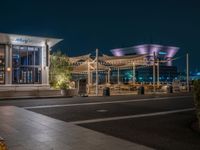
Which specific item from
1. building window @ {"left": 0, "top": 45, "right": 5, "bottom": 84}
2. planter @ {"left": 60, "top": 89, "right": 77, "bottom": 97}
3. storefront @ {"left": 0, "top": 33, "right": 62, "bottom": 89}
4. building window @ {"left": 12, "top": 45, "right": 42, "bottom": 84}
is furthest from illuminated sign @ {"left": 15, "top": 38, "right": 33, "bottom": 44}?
planter @ {"left": 60, "top": 89, "right": 77, "bottom": 97}

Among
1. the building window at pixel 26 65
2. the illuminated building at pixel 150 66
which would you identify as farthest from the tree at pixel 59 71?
the illuminated building at pixel 150 66

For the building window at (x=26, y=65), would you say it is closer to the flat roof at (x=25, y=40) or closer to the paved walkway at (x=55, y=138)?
the flat roof at (x=25, y=40)

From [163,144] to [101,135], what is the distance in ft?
5.71

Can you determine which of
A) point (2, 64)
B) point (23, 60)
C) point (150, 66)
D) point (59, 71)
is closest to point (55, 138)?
point (2, 64)

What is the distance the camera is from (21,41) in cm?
2403

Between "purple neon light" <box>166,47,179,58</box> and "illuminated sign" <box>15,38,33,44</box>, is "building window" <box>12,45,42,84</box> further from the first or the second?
"purple neon light" <box>166,47,179,58</box>

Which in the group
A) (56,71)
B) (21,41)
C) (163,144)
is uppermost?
(21,41)

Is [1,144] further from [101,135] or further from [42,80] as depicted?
[42,80]

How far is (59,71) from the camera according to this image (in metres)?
25.3

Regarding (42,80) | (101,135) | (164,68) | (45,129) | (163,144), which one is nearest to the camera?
(163,144)

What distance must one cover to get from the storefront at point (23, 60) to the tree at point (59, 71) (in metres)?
0.78

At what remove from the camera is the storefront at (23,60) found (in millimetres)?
23656

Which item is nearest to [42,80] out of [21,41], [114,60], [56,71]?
[56,71]

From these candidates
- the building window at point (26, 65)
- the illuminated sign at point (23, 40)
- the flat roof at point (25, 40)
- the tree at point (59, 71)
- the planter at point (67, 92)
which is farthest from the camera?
the tree at point (59, 71)
